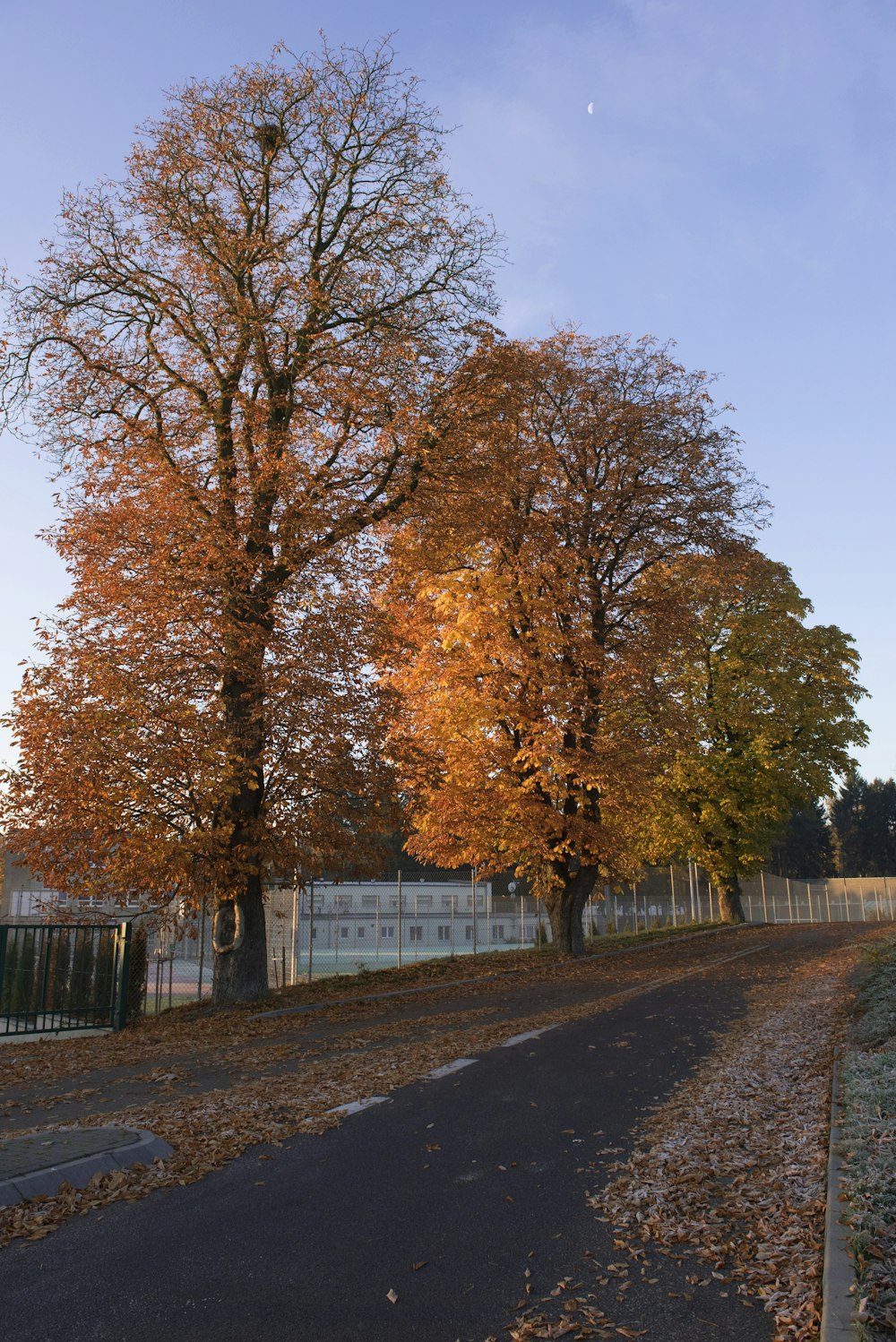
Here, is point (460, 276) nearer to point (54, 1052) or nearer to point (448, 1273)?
point (54, 1052)

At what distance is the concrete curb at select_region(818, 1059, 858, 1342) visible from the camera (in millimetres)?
3766

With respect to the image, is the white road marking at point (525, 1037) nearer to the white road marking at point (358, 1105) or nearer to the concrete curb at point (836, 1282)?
the white road marking at point (358, 1105)

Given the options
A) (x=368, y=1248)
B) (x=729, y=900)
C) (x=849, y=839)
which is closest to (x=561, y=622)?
(x=368, y=1248)

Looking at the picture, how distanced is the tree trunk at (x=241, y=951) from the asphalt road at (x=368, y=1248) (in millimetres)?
8493

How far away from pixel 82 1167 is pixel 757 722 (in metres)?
32.8

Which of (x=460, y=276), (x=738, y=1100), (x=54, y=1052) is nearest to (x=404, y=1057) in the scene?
(x=738, y=1100)

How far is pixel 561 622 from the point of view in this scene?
78.4 feet

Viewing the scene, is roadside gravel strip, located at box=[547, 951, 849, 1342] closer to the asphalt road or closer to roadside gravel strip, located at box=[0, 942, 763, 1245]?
the asphalt road

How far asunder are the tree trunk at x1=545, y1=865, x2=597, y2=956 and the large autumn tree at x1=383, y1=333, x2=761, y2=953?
43 mm

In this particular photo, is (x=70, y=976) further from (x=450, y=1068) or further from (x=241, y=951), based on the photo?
(x=450, y=1068)

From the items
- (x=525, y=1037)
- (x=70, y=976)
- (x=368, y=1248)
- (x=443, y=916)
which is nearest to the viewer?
(x=368, y=1248)

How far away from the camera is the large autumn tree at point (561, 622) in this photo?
21719mm

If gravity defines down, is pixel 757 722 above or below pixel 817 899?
above

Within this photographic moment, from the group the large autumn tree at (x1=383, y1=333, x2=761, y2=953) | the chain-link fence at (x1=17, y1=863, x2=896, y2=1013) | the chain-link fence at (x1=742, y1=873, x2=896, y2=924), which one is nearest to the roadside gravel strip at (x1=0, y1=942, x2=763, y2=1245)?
the chain-link fence at (x1=17, y1=863, x2=896, y2=1013)
